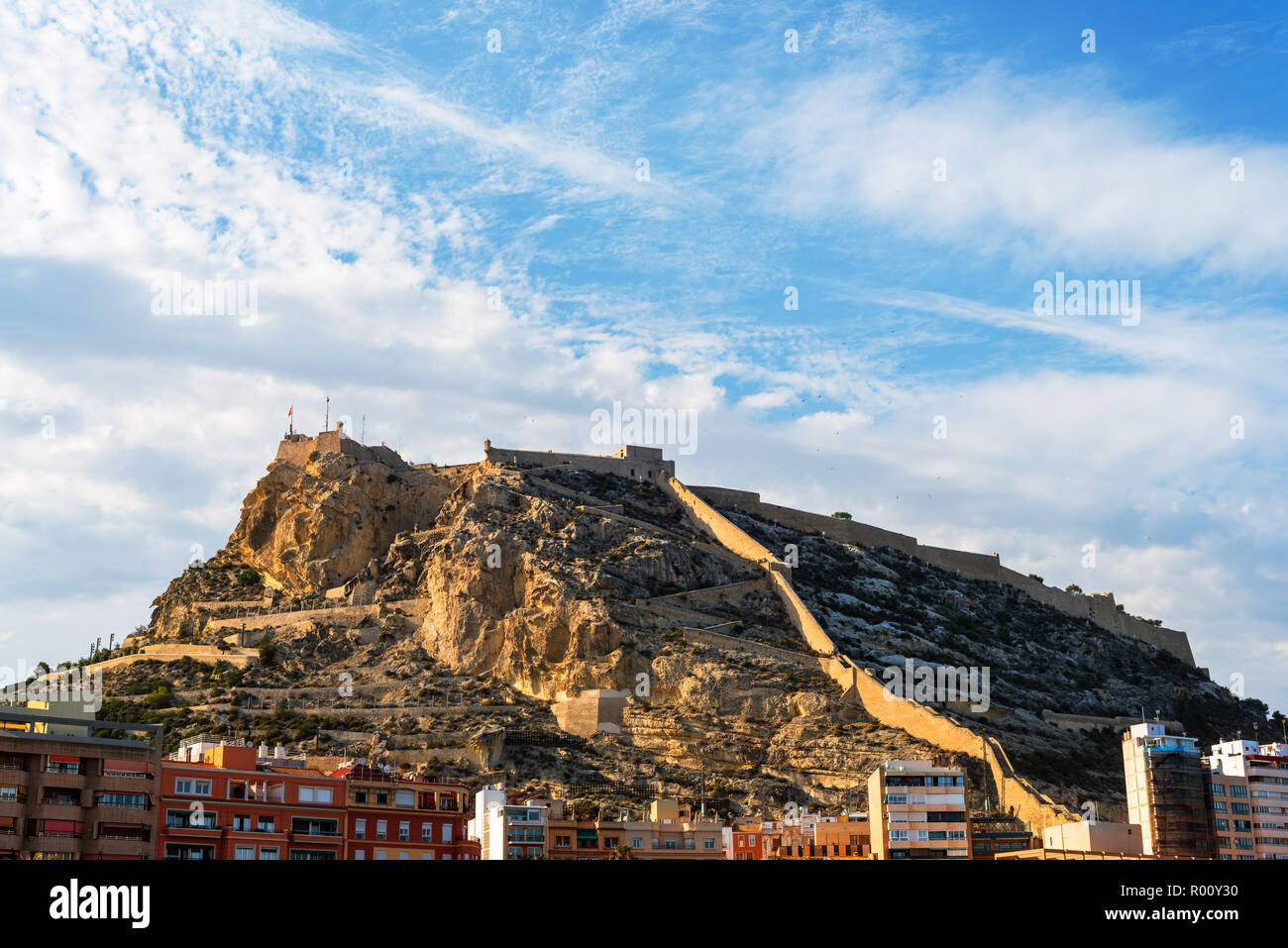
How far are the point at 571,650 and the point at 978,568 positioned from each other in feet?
128

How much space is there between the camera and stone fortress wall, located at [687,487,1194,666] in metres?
92.3

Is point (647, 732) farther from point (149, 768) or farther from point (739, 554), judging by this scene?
point (149, 768)

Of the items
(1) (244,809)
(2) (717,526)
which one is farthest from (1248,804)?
(1) (244,809)

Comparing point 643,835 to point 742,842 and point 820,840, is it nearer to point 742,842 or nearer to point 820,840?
point 742,842

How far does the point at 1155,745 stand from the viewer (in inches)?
2108

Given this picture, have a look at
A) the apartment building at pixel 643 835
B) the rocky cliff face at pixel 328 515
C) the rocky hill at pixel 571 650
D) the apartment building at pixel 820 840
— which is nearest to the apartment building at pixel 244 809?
the apartment building at pixel 643 835

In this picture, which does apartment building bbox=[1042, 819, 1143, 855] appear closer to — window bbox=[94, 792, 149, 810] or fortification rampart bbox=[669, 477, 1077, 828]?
fortification rampart bbox=[669, 477, 1077, 828]

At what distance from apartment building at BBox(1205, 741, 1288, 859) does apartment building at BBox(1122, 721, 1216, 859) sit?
0.51m

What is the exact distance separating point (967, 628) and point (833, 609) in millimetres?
10351

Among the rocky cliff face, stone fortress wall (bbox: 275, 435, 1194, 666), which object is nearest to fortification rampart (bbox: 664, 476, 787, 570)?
stone fortress wall (bbox: 275, 435, 1194, 666)

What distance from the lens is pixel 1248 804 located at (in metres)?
53.5

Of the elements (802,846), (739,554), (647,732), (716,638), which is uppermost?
(739,554)
